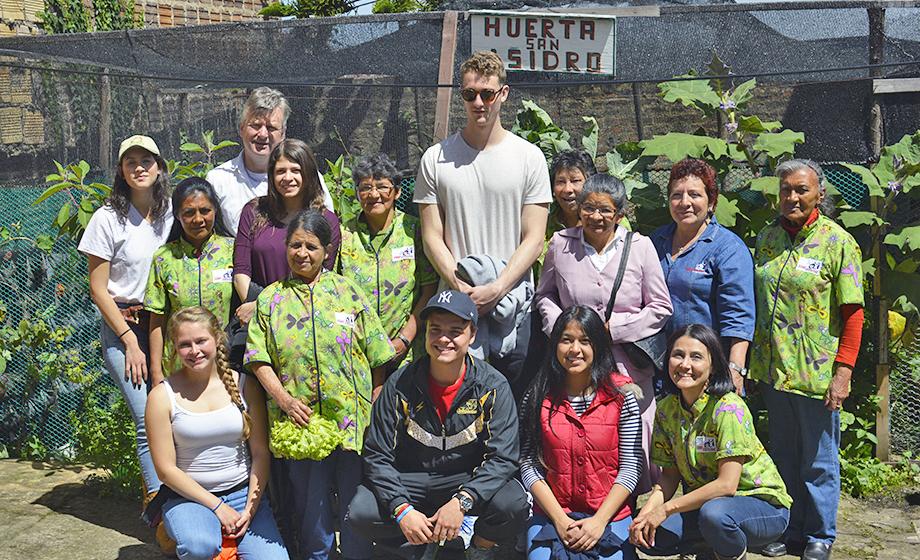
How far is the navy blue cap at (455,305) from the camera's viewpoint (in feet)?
13.6

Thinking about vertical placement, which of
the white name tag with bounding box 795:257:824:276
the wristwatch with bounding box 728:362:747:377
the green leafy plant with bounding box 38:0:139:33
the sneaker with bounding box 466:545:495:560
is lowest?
the sneaker with bounding box 466:545:495:560

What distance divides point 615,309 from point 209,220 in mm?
1774

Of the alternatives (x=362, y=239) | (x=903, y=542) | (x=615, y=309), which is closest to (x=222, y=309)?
(x=362, y=239)

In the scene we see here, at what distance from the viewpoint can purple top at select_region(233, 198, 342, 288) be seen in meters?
4.50

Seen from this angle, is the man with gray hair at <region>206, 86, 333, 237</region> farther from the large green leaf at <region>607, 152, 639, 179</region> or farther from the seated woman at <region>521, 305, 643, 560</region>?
the large green leaf at <region>607, 152, 639, 179</region>

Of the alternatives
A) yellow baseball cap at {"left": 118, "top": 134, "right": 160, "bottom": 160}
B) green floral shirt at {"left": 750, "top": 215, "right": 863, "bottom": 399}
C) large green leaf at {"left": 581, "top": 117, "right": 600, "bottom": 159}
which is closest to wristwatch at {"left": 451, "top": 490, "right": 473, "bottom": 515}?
green floral shirt at {"left": 750, "top": 215, "right": 863, "bottom": 399}

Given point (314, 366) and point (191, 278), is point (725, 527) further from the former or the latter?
point (191, 278)

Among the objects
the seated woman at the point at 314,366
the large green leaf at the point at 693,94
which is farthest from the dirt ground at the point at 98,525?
the large green leaf at the point at 693,94

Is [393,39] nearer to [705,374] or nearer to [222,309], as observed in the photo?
[222,309]

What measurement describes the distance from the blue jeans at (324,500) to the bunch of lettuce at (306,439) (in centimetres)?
13

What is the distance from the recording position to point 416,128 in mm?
6203

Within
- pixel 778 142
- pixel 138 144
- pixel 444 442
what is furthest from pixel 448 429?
pixel 778 142

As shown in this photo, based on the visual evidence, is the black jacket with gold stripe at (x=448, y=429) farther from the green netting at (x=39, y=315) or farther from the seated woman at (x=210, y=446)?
the green netting at (x=39, y=315)

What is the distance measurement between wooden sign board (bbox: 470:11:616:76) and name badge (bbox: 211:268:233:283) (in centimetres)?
216
